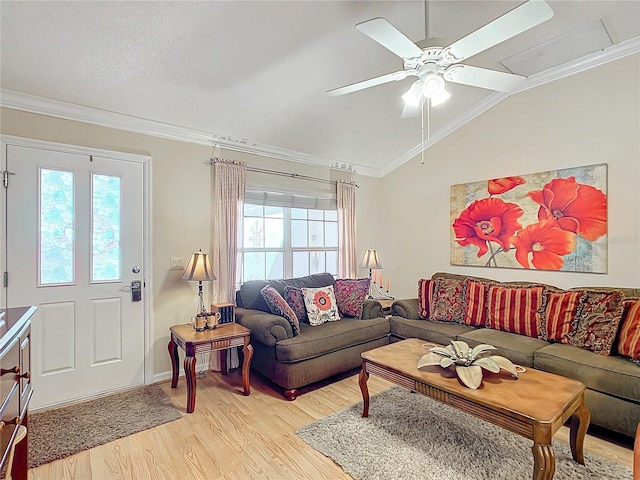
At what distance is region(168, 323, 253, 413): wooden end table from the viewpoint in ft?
8.82

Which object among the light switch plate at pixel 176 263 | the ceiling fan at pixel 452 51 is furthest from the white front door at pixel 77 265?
the ceiling fan at pixel 452 51

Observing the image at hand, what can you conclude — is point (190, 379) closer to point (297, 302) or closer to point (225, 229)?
point (297, 302)

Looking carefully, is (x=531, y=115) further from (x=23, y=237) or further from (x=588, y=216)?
(x=23, y=237)

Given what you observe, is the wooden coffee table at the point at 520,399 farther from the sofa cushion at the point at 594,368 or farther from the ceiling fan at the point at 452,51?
the ceiling fan at the point at 452,51

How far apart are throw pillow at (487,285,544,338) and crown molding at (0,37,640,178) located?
2.13m

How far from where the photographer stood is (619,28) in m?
2.79

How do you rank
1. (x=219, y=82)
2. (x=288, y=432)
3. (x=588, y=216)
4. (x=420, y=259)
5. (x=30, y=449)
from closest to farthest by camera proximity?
(x=30, y=449) → (x=288, y=432) → (x=219, y=82) → (x=588, y=216) → (x=420, y=259)

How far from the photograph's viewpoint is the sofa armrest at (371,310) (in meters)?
3.88

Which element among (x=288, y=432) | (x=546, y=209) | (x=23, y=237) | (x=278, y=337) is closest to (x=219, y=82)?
(x=23, y=237)

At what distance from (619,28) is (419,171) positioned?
7.72ft

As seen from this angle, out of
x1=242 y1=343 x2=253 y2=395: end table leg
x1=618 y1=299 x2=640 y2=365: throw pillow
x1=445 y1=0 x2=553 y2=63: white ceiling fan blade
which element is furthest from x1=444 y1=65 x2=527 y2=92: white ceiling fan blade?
x1=242 y1=343 x2=253 y2=395: end table leg

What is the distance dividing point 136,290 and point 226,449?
169cm

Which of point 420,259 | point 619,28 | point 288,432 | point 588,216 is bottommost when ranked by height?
point 288,432

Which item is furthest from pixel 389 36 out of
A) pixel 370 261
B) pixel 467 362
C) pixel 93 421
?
pixel 93 421
